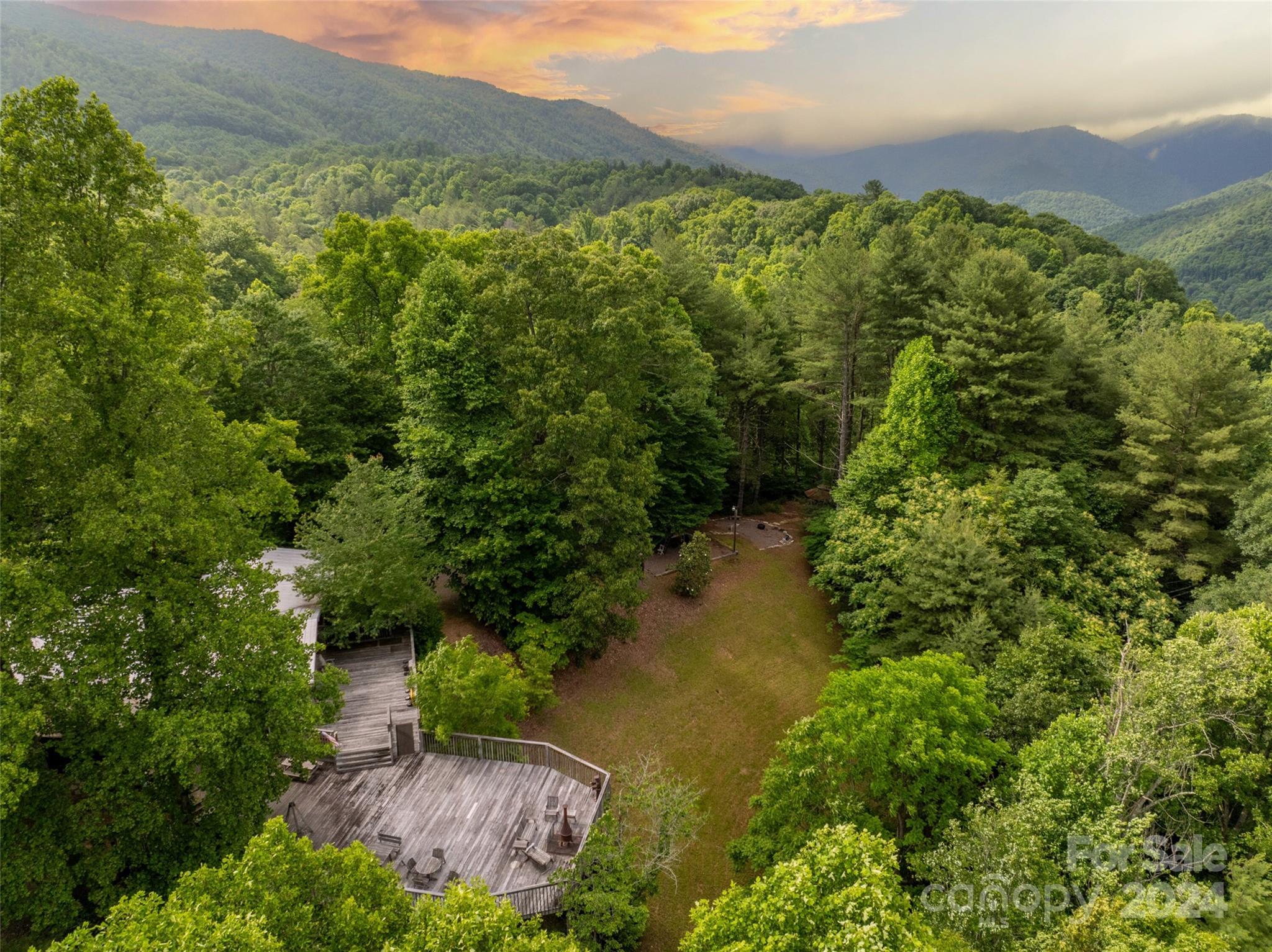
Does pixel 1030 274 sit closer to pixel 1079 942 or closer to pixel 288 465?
pixel 1079 942

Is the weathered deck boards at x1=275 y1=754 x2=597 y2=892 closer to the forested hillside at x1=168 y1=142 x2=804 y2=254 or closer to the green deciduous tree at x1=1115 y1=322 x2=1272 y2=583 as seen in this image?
the green deciduous tree at x1=1115 y1=322 x2=1272 y2=583

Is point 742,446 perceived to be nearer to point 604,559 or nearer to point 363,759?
point 604,559

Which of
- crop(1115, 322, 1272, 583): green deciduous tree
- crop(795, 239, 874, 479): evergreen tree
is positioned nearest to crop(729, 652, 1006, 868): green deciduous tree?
crop(1115, 322, 1272, 583): green deciduous tree

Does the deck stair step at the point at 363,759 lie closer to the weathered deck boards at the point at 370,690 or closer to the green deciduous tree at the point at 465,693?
the weathered deck boards at the point at 370,690

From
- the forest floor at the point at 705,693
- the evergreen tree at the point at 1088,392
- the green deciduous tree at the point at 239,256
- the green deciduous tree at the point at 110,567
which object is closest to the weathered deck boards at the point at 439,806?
the green deciduous tree at the point at 110,567

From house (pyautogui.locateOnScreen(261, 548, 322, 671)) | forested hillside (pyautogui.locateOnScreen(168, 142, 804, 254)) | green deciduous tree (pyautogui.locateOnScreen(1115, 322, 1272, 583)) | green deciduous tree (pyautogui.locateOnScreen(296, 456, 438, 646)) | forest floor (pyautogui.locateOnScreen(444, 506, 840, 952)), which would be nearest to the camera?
house (pyautogui.locateOnScreen(261, 548, 322, 671))

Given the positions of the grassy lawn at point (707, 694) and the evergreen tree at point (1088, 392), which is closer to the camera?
the grassy lawn at point (707, 694)
